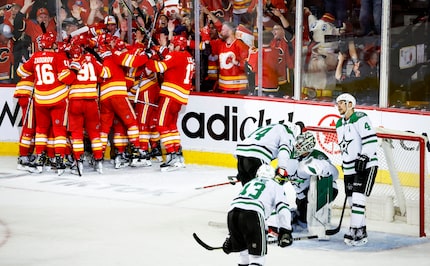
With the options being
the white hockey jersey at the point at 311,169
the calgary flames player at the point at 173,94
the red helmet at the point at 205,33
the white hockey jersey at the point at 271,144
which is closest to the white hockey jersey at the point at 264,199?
the white hockey jersey at the point at 271,144

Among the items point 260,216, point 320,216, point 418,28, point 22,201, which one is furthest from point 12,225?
point 418,28

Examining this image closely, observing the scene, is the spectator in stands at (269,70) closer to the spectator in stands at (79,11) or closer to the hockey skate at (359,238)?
the spectator in stands at (79,11)

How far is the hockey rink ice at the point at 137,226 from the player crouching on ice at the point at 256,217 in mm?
1030

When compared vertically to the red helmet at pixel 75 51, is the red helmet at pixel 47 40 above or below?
above

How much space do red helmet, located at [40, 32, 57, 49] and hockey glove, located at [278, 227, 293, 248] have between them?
4997 millimetres

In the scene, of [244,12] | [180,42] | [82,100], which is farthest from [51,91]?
[244,12]

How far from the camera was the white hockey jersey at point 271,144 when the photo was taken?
803 centimetres

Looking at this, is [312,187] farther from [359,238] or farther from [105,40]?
[105,40]

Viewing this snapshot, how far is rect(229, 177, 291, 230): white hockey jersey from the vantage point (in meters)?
6.57

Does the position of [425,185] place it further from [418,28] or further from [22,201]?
[22,201]

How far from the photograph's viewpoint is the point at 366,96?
10.7 meters

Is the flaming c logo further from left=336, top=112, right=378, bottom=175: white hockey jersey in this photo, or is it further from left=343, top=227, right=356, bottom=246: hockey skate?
left=343, top=227, right=356, bottom=246: hockey skate

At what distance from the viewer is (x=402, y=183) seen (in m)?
8.81

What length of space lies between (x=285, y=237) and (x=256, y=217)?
1.06 ft
